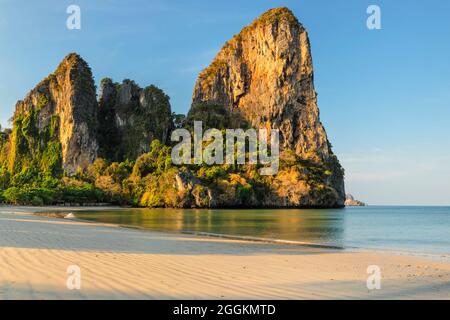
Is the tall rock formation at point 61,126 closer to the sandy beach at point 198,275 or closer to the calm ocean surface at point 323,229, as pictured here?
the calm ocean surface at point 323,229

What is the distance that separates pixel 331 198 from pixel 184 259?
366 ft

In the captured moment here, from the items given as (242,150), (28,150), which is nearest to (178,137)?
(242,150)

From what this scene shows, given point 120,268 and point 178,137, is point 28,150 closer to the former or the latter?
point 178,137

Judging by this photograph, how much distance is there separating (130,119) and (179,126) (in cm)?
1990

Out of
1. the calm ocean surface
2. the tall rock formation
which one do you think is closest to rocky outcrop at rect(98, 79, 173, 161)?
the tall rock formation

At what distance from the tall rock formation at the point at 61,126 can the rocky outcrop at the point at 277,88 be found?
40307 mm

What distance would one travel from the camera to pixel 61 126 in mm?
155250

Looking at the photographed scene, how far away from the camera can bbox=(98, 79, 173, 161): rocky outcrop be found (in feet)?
500

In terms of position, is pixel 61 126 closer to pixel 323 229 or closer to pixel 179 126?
pixel 179 126

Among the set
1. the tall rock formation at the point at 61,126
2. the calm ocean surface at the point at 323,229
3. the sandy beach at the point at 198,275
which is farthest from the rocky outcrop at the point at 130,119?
the sandy beach at the point at 198,275

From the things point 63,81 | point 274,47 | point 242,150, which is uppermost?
point 274,47

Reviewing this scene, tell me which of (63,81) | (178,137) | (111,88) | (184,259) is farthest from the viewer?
(111,88)

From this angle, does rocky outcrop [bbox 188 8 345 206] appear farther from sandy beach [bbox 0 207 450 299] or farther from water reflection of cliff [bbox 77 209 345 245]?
sandy beach [bbox 0 207 450 299]
